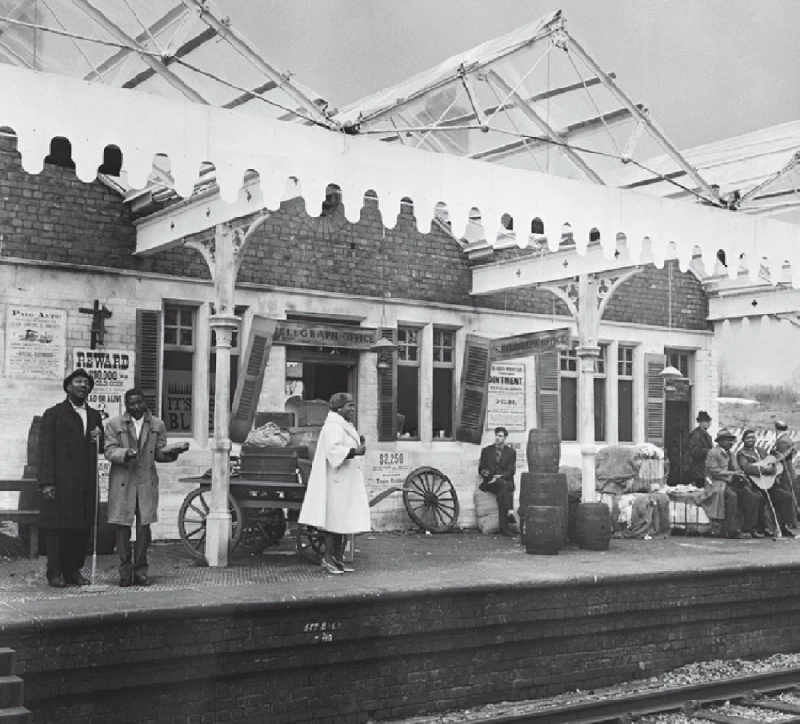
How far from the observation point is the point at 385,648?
7691 millimetres

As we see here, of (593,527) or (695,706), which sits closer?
(695,706)

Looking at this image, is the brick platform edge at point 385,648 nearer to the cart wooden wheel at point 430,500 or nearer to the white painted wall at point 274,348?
the cart wooden wheel at point 430,500

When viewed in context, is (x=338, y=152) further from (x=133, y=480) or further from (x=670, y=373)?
(x=670, y=373)

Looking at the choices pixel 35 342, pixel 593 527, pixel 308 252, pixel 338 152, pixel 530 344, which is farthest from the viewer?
pixel 530 344

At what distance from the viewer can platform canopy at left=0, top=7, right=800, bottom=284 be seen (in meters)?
6.93

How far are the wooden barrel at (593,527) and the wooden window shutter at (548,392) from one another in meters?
3.53

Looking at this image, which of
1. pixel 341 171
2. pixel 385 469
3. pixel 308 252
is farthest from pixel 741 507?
pixel 341 171

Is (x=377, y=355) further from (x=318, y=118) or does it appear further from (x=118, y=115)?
(x=118, y=115)

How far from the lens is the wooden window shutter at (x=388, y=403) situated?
566 inches

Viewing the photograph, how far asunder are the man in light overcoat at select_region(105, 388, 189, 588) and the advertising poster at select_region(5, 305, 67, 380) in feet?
10.6

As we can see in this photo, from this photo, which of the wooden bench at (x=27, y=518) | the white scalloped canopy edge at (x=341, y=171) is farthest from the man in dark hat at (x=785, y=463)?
the wooden bench at (x=27, y=518)

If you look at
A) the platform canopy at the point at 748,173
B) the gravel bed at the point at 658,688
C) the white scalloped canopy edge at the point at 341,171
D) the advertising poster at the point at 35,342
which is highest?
the platform canopy at the point at 748,173

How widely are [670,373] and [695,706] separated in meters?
9.49

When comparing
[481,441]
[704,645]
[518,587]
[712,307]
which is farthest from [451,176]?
[712,307]
